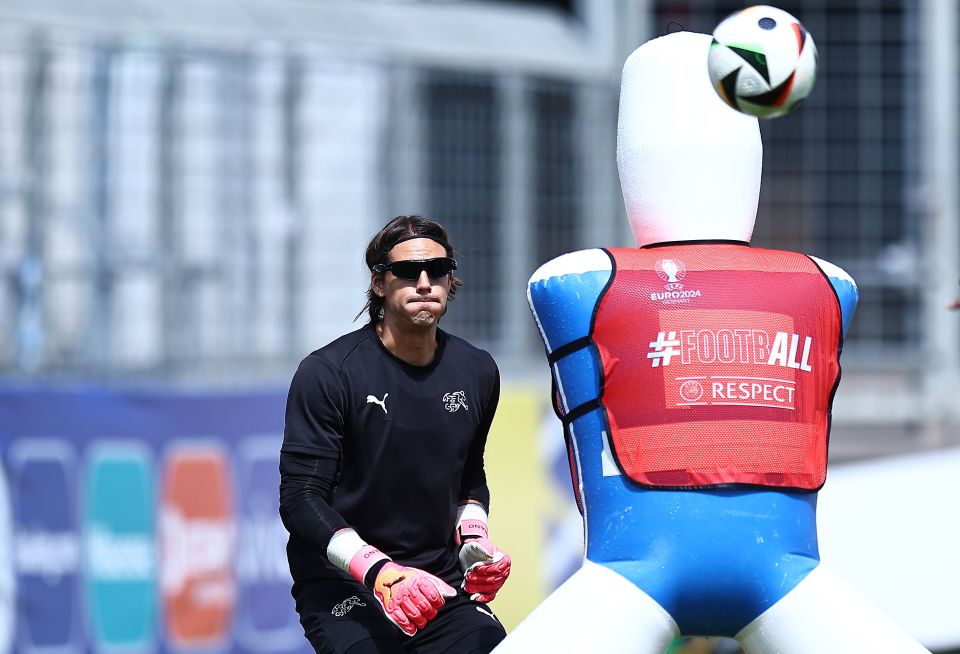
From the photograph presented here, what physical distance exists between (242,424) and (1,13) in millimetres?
2403

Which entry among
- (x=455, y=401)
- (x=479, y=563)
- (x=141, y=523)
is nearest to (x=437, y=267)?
(x=455, y=401)

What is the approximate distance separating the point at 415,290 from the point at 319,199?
16.8 feet

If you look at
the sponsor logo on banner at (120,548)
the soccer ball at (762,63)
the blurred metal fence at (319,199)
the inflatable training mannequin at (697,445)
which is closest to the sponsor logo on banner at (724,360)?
the inflatable training mannequin at (697,445)

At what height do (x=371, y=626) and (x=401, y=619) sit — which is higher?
(x=401, y=619)

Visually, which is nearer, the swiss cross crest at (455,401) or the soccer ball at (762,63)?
the soccer ball at (762,63)

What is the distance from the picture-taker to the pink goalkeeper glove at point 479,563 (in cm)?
479

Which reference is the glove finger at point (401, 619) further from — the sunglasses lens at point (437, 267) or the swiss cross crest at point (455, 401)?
the sunglasses lens at point (437, 267)

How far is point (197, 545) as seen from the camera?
8.66 m

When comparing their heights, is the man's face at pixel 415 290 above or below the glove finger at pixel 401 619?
above

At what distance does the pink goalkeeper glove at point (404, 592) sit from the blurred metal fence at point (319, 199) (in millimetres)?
4594

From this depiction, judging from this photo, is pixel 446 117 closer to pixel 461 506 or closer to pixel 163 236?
pixel 163 236

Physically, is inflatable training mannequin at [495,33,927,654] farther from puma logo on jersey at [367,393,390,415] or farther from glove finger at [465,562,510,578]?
puma logo on jersey at [367,393,390,415]

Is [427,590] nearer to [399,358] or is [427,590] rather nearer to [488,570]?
[488,570]

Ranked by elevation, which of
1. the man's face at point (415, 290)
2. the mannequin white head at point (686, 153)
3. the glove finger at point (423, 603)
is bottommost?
the glove finger at point (423, 603)
